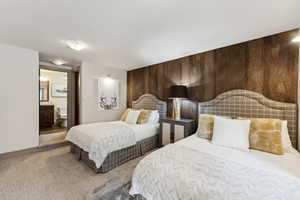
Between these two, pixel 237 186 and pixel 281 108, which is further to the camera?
pixel 281 108

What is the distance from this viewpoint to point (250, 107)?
96.7 inches

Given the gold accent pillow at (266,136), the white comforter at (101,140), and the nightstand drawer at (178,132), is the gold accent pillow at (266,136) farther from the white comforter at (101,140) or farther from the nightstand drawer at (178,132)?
the white comforter at (101,140)

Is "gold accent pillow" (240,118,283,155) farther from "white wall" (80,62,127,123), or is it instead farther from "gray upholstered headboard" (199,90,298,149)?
"white wall" (80,62,127,123)

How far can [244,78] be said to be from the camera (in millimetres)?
2557

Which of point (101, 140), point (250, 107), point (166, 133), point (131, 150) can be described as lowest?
point (131, 150)

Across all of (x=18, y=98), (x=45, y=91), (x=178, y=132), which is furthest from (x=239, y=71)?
(x=45, y=91)

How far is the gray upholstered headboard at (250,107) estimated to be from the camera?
2096 mm

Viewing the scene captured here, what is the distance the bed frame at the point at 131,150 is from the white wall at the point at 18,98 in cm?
106

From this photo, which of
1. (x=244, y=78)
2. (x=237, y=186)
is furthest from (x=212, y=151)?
(x=244, y=78)

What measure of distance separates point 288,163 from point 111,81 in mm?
4359

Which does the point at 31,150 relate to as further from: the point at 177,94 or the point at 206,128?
the point at 206,128

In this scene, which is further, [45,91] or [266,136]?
[45,91]

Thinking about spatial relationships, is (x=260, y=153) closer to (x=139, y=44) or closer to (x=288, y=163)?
(x=288, y=163)

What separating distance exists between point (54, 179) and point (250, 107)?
3531mm
